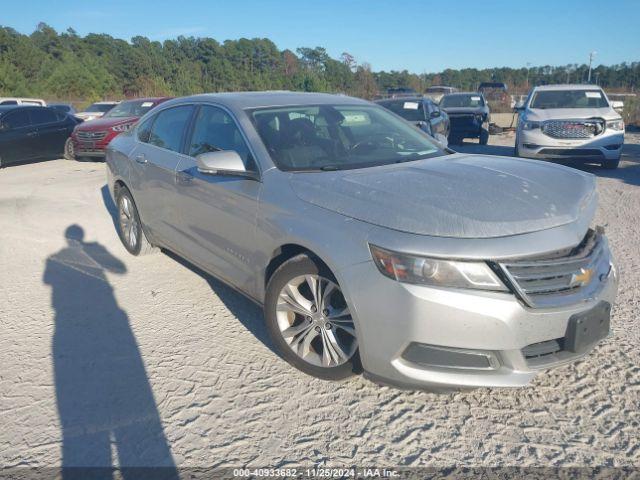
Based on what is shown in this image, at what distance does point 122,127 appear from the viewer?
13.1m

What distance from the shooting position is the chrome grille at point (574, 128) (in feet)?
32.4

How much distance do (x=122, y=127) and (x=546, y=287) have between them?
1264 cm

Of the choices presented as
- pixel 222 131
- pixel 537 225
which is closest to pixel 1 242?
pixel 222 131

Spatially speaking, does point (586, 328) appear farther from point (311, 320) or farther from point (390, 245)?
point (311, 320)

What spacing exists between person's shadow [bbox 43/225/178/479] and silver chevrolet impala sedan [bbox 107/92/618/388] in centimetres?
84

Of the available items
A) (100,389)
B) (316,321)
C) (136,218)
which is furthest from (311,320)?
(136,218)

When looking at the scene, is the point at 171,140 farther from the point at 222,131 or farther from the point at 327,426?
the point at 327,426

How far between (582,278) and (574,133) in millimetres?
8516

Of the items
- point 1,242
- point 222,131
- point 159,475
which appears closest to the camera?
point 159,475

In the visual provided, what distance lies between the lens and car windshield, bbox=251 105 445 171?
341 cm

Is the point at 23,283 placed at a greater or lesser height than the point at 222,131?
lesser

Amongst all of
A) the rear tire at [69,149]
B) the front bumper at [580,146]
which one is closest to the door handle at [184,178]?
the front bumper at [580,146]

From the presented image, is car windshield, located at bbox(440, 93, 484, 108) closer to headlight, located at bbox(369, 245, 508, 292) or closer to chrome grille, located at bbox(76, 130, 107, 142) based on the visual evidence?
chrome grille, located at bbox(76, 130, 107, 142)

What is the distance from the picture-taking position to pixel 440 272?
2396 millimetres
